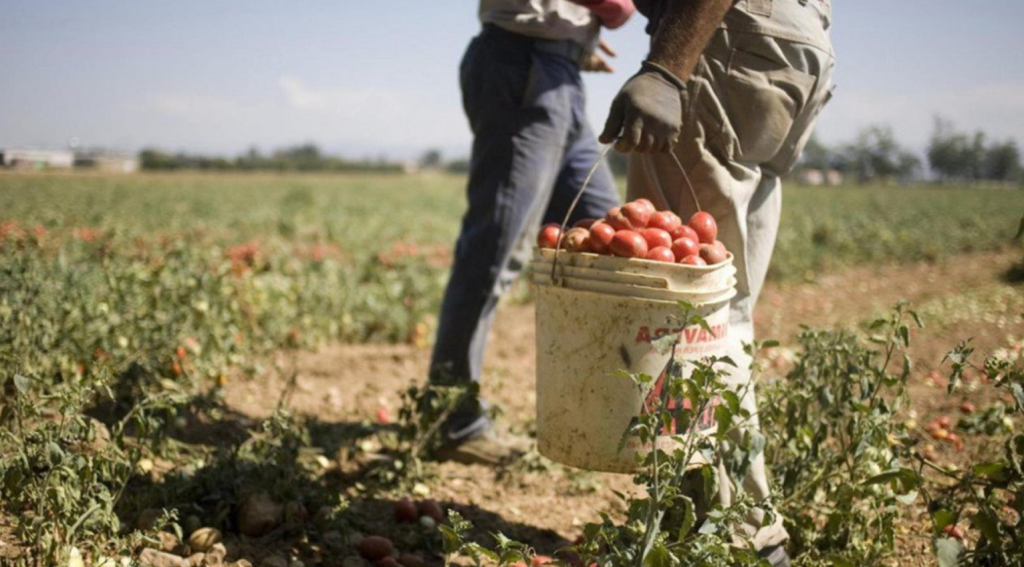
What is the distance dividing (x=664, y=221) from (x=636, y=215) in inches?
2.9

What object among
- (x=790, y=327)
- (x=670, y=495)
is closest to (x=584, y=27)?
(x=670, y=495)

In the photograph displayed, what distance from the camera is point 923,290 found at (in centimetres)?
855

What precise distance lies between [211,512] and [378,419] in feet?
4.10

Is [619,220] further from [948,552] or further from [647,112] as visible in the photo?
[948,552]

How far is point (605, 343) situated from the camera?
1957 millimetres

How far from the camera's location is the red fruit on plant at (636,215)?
198 cm

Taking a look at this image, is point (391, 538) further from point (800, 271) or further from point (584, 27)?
point (800, 271)

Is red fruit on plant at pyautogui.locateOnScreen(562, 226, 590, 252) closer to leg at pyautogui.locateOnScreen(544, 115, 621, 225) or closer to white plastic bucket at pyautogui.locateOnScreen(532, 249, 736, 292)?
white plastic bucket at pyautogui.locateOnScreen(532, 249, 736, 292)

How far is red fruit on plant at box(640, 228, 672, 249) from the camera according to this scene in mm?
1911

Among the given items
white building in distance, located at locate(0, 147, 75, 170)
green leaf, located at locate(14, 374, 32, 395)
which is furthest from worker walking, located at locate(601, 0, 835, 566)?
white building in distance, located at locate(0, 147, 75, 170)

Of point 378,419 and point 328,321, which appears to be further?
point 328,321

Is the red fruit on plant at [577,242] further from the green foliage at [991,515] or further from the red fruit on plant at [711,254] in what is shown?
the green foliage at [991,515]

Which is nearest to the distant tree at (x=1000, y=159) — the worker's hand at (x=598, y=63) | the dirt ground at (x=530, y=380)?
the dirt ground at (x=530, y=380)

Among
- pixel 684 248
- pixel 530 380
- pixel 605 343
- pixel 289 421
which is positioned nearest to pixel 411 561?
pixel 289 421
